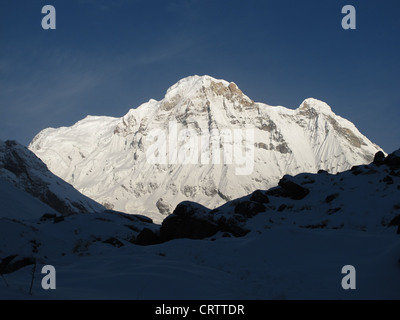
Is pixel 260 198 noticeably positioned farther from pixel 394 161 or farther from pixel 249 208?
pixel 394 161

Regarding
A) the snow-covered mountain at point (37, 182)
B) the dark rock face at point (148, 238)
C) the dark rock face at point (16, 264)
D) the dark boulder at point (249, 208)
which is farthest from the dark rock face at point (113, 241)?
the snow-covered mountain at point (37, 182)

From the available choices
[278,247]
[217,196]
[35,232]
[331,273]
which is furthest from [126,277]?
[217,196]

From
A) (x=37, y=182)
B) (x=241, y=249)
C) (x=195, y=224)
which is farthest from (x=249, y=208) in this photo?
(x=37, y=182)

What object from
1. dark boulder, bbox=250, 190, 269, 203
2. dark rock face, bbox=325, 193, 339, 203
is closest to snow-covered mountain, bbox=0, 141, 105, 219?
dark boulder, bbox=250, 190, 269, 203

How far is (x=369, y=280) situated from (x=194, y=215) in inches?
597

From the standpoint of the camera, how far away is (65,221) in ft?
96.2

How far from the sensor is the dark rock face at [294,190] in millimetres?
30875

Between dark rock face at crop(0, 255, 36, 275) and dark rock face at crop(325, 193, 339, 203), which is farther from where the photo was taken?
dark rock face at crop(325, 193, 339, 203)

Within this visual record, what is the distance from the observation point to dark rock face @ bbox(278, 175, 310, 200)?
30.9m

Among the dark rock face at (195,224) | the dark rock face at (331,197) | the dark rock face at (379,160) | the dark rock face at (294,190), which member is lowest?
the dark rock face at (195,224)

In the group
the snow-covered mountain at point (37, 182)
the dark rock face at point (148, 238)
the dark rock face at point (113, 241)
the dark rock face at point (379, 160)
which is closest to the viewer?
the dark rock face at point (113, 241)

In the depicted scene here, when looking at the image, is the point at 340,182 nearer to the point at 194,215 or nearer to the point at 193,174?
the point at 194,215

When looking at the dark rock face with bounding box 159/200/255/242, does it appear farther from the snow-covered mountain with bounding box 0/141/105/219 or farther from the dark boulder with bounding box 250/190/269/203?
the snow-covered mountain with bounding box 0/141/105/219

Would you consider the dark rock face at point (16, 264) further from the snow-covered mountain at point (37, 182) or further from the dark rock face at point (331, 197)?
the snow-covered mountain at point (37, 182)
